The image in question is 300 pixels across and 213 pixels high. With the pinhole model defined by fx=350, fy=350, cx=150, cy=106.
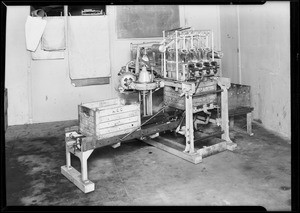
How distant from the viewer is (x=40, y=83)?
6629 millimetres

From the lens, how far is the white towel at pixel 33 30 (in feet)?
20.7

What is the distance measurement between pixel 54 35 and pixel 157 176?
149 inches

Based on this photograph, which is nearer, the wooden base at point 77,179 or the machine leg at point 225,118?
the wooden base at point 77,179

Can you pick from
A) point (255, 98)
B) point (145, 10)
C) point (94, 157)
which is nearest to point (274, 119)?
point (255, 98)

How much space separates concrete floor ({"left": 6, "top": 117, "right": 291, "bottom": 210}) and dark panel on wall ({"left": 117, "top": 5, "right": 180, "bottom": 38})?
8.46 ft

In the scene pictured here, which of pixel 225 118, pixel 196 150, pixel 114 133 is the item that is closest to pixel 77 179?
pixel 114 133

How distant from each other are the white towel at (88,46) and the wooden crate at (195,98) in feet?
7.83

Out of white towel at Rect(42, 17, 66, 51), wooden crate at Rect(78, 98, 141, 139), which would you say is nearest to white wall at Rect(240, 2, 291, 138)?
wooden crate at Rect(78, 98, 141, 139)

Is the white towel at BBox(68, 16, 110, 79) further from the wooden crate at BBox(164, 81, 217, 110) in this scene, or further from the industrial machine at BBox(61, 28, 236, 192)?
the wooden crate at BBox(164, 81, 217, 110)

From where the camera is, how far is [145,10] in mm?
6910

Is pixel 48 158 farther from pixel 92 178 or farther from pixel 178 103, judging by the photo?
pixel 178 103

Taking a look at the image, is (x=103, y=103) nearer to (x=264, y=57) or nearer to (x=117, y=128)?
(x=117, y=128)

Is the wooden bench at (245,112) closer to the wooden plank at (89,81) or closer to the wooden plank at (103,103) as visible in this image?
the wooden plank at (103,103)

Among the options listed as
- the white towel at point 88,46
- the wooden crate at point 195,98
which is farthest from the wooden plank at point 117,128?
the white towel at point 88,46
